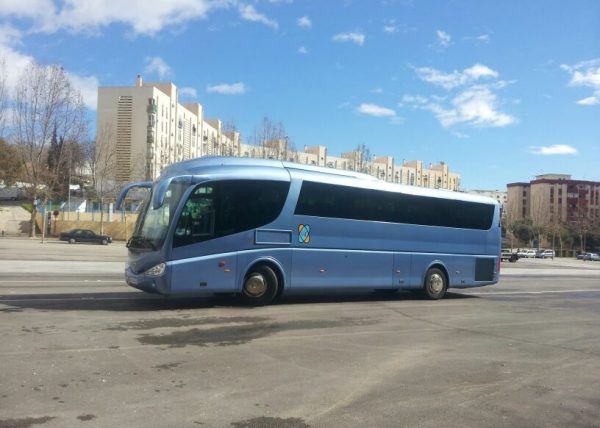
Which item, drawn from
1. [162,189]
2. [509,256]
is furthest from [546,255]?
[162,189]

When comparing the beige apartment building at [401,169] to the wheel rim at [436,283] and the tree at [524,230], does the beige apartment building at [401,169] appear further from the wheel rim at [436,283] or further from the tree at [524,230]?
the wheel rim at [436,283]

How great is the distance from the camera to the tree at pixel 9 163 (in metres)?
60.1

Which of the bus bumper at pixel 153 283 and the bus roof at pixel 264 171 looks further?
the bus roof at pixel 264 171

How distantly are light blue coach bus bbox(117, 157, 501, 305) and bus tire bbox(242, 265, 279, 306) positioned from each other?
22 millimetres

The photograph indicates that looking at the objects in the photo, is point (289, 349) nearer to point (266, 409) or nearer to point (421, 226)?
point (266, 409)

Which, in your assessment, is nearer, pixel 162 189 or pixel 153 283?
pixel 162 189

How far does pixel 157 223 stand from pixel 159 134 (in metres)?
84.4

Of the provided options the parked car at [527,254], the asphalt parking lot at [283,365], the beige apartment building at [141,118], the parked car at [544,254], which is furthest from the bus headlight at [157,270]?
the parked car at [544,254]

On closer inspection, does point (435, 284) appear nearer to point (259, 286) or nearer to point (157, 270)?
point (259, 286)

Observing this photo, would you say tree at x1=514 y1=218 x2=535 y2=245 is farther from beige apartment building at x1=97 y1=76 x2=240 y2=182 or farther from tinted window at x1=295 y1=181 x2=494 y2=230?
tinted window at x1=295 y1=181 x2=494 y2=230

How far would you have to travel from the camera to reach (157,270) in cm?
1061

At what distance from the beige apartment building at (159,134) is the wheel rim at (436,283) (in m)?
42.8

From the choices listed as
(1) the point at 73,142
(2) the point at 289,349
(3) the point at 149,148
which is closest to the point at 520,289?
(2) the point at 289,349

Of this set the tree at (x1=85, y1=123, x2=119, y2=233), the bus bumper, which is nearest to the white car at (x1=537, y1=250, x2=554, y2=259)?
the tree at (x1=85, y1=123, x2=119, y2=233)
